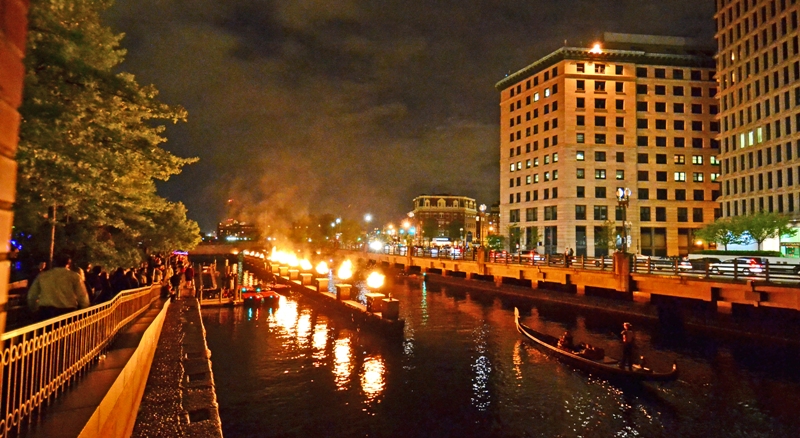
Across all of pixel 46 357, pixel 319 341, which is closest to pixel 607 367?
pixel 319 341

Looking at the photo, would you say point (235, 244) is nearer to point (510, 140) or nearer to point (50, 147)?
point (510, 140)

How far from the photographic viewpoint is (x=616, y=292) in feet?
107

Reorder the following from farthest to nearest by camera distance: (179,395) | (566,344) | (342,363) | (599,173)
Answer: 1. (599,173)
2. (566,344)
3. (342,363)
4. (179,395)

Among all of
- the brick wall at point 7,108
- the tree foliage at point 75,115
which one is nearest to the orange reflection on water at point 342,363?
the tree foliage at point 75,115

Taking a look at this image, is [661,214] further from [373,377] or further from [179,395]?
[179,395]

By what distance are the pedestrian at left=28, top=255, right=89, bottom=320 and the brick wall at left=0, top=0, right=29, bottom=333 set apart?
6.61 metres

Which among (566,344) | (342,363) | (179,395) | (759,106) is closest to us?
(179,395)

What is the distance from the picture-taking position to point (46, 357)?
19.8 ft

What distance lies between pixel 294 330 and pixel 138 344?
1633 centimetres

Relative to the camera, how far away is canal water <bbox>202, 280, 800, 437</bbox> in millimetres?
13766

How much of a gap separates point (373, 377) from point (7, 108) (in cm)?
1685

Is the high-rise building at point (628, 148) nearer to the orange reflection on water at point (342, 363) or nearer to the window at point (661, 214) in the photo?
the window at point (661, 214)

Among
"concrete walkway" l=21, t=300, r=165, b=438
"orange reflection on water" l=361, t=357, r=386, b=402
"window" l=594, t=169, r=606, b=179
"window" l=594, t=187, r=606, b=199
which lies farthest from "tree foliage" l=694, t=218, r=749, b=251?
"concrete walkway" l=21, t=300, r=165, b=438

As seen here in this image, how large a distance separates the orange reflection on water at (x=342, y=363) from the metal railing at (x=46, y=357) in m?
8.56
